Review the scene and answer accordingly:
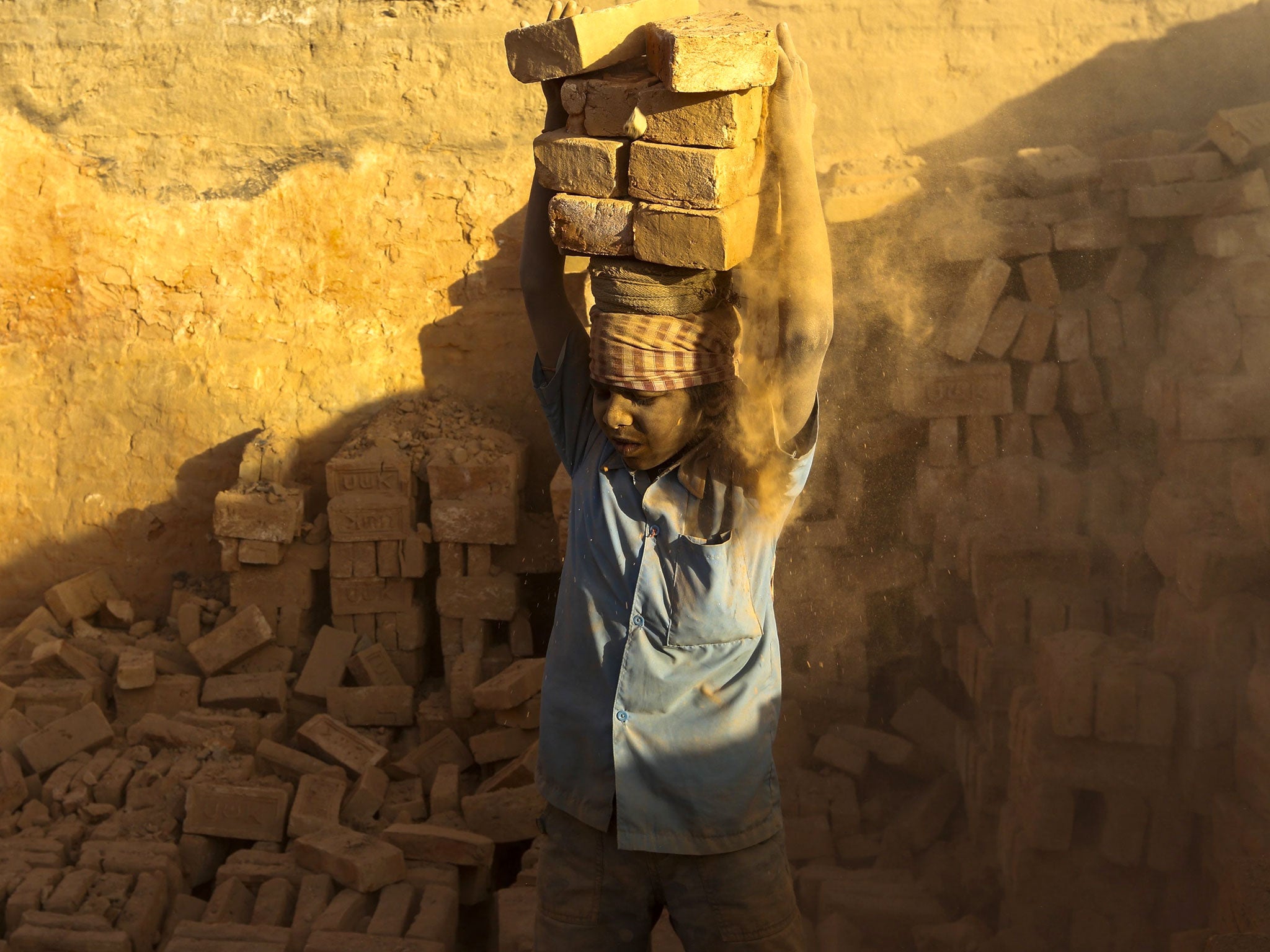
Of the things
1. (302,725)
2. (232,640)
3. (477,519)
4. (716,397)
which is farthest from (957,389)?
(232,640)

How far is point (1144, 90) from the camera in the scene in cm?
700

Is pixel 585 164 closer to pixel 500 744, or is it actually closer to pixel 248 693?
pixel 500 744

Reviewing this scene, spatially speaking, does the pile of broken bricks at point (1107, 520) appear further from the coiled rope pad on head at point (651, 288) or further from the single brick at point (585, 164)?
the single brick at point (585, 164)

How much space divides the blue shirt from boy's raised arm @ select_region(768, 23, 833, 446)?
11 cm

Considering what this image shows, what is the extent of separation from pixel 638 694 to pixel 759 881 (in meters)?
0.54

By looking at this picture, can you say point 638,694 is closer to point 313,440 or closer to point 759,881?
point 759,881

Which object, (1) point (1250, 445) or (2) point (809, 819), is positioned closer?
(1) point (1250, 445)

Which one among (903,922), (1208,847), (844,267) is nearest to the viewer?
(1208,847)

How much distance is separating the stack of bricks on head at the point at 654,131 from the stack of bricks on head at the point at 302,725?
9.47ft

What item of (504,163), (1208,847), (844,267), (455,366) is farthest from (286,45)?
(1208,847)

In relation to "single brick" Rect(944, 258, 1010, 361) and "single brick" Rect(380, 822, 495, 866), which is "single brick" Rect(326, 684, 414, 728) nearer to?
"single brick" Rect(380, 822, 495, 866)

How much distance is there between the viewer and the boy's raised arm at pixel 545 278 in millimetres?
3074

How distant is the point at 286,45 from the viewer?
720 cm

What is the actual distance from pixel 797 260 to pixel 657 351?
39 cm
